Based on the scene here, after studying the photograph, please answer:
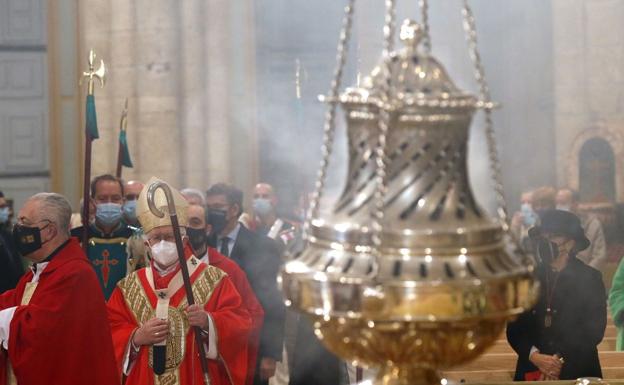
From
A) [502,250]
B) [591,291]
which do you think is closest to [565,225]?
[591,291]

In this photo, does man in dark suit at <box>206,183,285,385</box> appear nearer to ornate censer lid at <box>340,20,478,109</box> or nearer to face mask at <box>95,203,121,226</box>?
face mask at <box>95,203,121,226</box>

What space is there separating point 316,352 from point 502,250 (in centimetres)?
488

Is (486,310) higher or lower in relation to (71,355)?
higher

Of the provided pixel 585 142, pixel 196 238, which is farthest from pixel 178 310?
pixel 585 142

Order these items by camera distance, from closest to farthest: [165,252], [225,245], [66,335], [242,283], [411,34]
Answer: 1. [411,34]
2. [66,335]
3. [165,252]
4. [242,283]
5. [225,245]

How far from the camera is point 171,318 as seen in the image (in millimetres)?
4770

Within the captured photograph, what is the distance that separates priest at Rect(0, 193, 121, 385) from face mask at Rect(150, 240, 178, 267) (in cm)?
27

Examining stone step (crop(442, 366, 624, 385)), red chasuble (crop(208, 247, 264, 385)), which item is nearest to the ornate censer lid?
red chasuble (crop(208, 247, 264, 385))

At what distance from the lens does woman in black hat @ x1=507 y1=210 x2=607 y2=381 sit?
5.45m

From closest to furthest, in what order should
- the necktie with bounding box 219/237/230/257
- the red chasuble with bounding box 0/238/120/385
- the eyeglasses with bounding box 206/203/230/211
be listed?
1. the red chasuble with bounding box 0/238/120/385
2. the necktie with bounding box 219/237/230/257
3. the eyeglasses with bounding box 206/203/230/211

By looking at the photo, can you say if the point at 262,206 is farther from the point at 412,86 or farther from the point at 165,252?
the point at 412,86

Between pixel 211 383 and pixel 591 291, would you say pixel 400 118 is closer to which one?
pixel 211 383

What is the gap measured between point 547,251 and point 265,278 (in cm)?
118

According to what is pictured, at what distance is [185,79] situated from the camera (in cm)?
981
